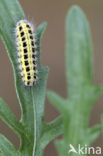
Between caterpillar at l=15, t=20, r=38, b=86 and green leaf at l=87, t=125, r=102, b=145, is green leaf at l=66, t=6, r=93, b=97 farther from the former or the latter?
caterpillar at l=15, t=20, r=38, b=86

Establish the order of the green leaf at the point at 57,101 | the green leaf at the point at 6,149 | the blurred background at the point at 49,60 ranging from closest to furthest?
the green leaf at the point at 57,101 < the green leaf at the point at 6,149 < the blurred background at the point at 49,60

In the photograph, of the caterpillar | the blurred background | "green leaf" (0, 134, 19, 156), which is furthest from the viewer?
the blurred background

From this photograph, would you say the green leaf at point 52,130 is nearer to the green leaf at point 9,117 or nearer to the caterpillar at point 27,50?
the green leaf at point 9,117

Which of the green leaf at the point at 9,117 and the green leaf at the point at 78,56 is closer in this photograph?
the green leaf at the point at 78,56

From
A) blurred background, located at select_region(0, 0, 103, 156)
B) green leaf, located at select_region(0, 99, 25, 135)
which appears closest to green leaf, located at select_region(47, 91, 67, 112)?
green leaf, located at select_region(0, 99, 25, 135)

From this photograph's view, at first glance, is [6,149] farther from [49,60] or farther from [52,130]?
[49,60]

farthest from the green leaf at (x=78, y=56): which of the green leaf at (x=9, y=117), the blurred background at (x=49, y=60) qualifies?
the blurred background at (x=49, y=60)

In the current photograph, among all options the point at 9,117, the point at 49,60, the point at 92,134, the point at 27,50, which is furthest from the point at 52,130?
the point at 49,60

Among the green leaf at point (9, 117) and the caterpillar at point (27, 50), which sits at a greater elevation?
the caterpillar at point (27, 50)

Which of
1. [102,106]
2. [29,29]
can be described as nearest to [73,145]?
[29,29]
